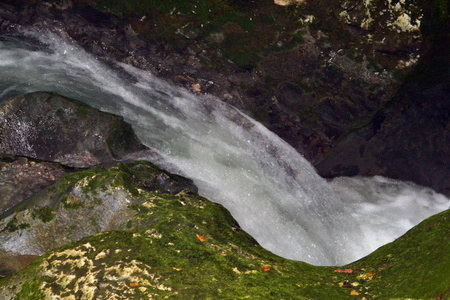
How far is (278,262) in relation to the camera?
3826 millimetres

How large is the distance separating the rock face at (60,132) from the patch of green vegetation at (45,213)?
1.35 meters

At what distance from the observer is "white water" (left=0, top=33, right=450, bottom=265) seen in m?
6.38

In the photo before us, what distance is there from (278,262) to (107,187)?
6.86 feet

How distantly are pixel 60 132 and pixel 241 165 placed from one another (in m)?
3.14

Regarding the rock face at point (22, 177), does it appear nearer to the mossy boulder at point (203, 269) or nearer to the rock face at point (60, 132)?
the rock face at point (60, 132)

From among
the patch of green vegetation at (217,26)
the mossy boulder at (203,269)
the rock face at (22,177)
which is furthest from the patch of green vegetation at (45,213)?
the patch of green vegetation at (217,26)

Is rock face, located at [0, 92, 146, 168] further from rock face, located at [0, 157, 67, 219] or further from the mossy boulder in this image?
the mossy boulder

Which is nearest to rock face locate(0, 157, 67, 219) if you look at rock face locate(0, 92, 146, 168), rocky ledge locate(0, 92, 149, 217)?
rocky ledge locate(0, 92, 149, 217)

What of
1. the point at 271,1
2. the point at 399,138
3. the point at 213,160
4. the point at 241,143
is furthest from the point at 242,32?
the point at 399,138

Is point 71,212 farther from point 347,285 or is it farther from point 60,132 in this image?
point 347,285

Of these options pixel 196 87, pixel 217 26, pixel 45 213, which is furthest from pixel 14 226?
pixel 217 26

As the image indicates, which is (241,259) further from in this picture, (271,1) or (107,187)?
(271,1)

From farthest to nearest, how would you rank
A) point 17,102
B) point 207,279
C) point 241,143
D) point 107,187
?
point 241,143
point 17,102
point 107,187
point 207,279

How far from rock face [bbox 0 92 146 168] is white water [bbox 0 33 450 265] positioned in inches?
20.3
